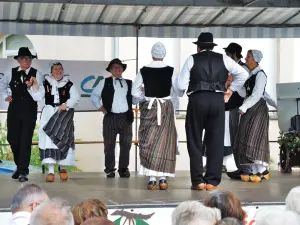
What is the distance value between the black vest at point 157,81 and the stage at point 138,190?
87 cm

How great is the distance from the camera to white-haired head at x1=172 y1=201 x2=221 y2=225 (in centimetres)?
302

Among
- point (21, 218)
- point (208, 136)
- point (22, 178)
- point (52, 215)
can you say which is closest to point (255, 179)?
point (208, 136)

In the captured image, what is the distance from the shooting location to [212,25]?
29.9 feet

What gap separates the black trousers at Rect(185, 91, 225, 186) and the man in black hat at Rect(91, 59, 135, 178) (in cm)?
155

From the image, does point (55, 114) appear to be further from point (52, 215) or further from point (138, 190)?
point (52, 215)

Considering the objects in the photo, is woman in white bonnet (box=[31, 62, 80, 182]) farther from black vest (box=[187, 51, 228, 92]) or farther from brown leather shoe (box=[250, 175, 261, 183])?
brown leather shoe (box=[250, 175, 261, 183])

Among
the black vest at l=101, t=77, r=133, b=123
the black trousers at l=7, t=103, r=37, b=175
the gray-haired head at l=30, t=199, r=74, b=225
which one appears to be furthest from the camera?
the black vest at l=101, t=77, r=133, b=123

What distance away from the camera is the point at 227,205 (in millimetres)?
3650

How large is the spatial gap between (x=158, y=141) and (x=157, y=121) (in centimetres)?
18

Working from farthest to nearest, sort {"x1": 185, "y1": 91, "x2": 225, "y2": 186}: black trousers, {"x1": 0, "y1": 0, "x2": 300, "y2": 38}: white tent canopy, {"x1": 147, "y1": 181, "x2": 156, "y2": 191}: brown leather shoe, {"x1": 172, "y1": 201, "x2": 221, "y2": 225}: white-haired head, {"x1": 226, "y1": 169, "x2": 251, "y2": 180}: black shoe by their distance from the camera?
{"x1": 0, "y1": 0, "x2": 300, "y2": 38}: white tent canopy → {"x1": 226, "y1": 169, "x2": 251, "y2": 180}: black shoe → {"x1": 147, "y1": 181, "x2": 156, "y2": 191}: brown leather shoe → {"x1": 185, "y1": 91, "x2": 225, "y2": 186}: black trousers → {"x1": 172, "y1": 201, "x2": 221, "y2": 225}: white-haired head

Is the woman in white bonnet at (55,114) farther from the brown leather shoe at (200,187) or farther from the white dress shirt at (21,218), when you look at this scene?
the white dress shirt at (21,218)

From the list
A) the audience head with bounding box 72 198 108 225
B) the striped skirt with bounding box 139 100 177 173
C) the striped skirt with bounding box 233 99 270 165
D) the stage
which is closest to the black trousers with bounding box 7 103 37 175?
the stage

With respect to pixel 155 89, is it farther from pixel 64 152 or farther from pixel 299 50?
pixel 299 50

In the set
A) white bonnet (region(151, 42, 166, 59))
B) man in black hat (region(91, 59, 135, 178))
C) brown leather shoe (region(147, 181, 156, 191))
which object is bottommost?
brown leather shoe (region(147, 181, 156, 191))
